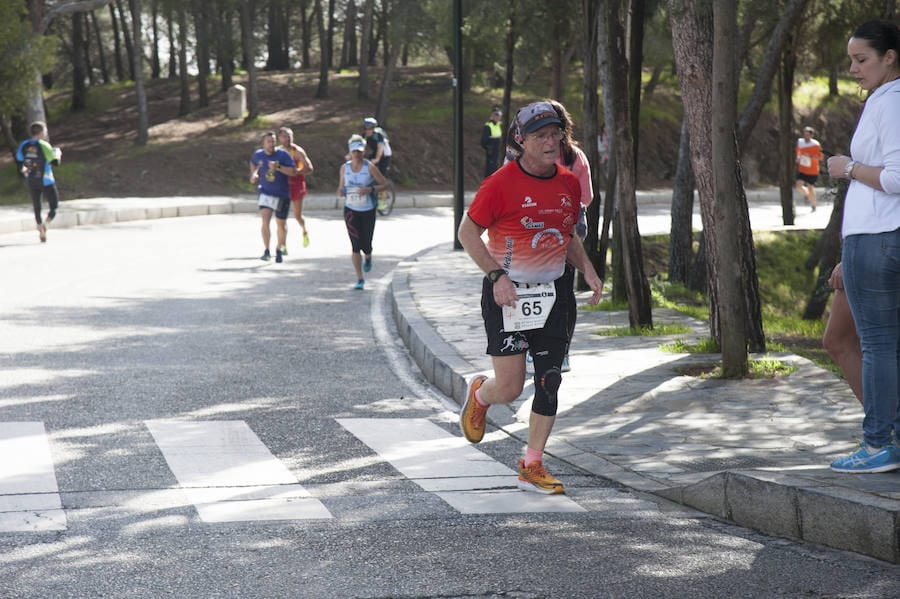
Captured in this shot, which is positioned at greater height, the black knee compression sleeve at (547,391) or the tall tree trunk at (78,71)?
the tall tree trunk at (78,71)

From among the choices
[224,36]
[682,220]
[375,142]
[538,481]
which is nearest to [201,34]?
[224,36]

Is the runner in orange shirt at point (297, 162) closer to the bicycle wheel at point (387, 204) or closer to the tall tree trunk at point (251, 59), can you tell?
the bicycle wheel at point (387, 204)

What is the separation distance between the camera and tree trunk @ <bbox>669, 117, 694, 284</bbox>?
16672 mm

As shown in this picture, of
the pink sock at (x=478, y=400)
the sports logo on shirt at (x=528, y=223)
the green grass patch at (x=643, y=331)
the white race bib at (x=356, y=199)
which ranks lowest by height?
the green grass patch at (x=643, y=331)

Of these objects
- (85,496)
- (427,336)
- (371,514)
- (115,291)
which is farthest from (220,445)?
(115,291)

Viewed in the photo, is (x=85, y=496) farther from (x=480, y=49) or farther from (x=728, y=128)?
(x=480, y=49)

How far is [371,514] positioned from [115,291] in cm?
977

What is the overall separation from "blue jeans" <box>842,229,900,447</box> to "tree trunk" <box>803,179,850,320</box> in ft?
28.7

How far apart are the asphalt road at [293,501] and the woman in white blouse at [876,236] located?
0.86 m

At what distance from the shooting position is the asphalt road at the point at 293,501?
470 cm

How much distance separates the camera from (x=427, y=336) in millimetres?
11039

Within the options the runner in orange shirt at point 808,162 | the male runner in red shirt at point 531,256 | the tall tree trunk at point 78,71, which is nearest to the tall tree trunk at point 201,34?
the tall tree trunk at point 78,71

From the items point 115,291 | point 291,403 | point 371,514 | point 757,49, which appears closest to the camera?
point 371,514

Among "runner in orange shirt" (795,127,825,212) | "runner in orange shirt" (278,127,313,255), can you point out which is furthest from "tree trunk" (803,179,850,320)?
"runner in orange shirt" (795,127,825,212)
